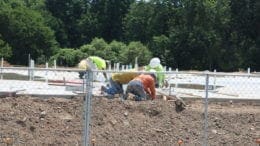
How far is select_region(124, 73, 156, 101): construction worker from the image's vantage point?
13.7m

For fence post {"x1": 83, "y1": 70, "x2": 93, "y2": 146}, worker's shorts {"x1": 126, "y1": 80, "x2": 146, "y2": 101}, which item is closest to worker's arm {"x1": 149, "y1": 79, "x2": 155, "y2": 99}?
worker's shorts {"x1": 126, "y1": 80, "x2": 146, "y2": 101}

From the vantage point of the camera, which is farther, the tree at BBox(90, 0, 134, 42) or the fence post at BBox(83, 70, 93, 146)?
the tree at BBox(90, 0, 134, 42)

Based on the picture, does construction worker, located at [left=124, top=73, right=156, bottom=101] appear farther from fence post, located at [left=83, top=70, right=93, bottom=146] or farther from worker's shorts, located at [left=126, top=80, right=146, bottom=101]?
fence post, located at [left=83, top=70, right=93, bottom=146]

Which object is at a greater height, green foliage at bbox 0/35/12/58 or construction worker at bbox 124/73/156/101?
construction worker at bbox 124/73/156/101

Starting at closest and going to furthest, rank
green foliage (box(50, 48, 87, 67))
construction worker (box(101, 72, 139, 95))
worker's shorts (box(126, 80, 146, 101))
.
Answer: worker's shorts (box(126, 80, 146, 101)) < construction worker (box(101, 72, 139, 95)) < green foliage (box(50, 48, 87, 67))

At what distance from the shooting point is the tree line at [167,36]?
223 feet

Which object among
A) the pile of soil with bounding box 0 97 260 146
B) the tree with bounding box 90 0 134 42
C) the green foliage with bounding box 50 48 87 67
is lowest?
the green foliage with bounding box 50 48 87 67

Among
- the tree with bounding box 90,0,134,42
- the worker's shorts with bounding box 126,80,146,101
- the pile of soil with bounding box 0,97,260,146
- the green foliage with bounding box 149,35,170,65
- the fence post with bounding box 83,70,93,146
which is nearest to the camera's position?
the fence post with bounding box 83,70,93,146

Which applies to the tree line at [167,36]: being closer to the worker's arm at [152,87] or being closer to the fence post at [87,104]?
the worker's arm at [152,87]

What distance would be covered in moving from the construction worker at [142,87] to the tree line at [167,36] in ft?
163

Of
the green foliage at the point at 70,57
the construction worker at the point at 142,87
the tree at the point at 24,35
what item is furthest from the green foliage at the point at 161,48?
the construction worker at the point at 142,87

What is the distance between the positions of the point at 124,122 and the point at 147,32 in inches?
2673

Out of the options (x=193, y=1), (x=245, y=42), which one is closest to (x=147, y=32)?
(x=193, y=1)

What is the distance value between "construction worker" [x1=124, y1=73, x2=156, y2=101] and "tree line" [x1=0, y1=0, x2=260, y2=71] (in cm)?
4968
